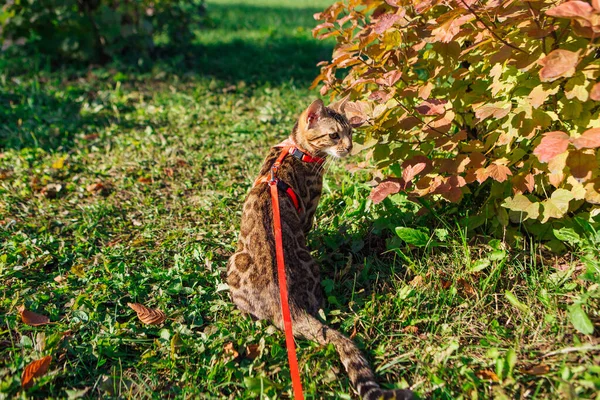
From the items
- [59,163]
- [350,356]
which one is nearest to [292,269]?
[350,356]

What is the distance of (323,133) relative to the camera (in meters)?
3.66

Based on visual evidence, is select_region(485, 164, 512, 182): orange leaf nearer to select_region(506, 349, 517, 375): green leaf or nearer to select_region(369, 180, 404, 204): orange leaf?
select_region(369, 180, 404, 204): orange leaf

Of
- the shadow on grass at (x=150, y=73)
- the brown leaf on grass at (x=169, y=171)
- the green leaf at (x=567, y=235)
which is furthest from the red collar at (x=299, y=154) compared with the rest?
the shadow on grass at (x=150, y=73)

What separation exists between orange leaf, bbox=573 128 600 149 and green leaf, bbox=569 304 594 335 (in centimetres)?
78

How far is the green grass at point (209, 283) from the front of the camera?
2.51 metres

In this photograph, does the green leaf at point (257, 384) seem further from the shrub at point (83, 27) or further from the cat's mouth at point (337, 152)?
the shrub at point (83, 27)

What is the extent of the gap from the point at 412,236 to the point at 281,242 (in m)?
0.90

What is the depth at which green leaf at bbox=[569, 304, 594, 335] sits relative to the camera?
238 cm

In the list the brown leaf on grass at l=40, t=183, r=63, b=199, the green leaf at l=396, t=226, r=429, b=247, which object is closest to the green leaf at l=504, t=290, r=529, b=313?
the green leaf at l=396, t=226, r=429, b=247

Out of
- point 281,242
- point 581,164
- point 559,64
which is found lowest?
point 281,242

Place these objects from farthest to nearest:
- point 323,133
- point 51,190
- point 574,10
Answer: point 51,190, point 323,133, point 574,10

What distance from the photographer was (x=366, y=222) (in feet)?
12.0

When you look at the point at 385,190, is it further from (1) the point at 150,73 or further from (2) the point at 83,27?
(2) the point at 83,27

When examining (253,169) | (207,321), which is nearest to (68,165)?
(253,169)
